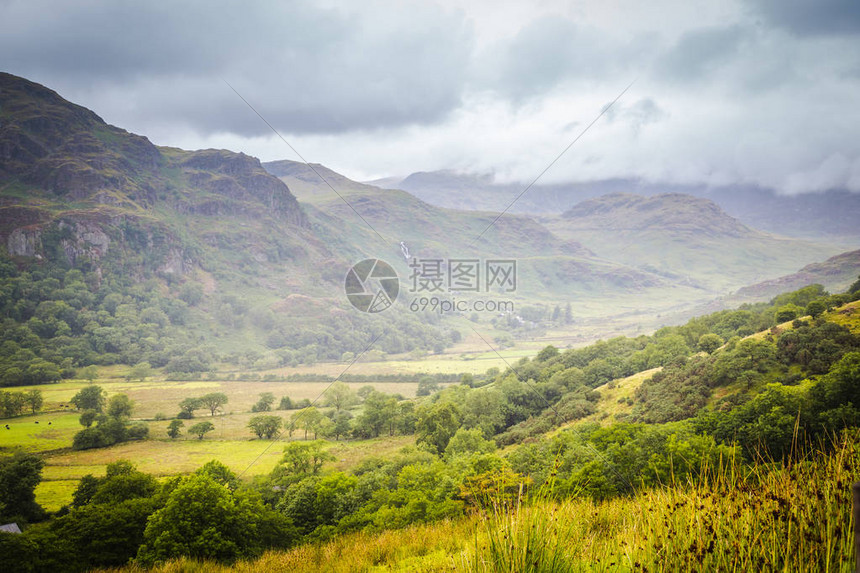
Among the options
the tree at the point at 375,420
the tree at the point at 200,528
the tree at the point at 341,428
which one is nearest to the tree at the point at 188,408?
the tree at the point at 341,428

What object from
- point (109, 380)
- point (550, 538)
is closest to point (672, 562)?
point (550, 538)

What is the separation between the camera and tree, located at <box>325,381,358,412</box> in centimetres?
10172

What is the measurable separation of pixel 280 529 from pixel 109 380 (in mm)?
147651

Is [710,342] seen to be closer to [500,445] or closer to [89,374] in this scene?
[500,445]

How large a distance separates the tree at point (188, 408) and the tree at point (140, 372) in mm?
57638

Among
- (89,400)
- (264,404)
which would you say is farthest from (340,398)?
(89,400)

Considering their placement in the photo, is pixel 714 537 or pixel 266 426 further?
pixel 266 426

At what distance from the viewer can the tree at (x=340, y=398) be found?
10172 cm

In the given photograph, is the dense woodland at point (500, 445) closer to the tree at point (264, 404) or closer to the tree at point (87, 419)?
the tree at point (87, 419)

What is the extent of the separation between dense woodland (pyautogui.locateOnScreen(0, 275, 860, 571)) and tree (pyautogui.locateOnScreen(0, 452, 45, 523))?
0.63 feet

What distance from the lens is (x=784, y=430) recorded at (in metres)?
25.3

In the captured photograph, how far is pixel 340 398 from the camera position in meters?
104

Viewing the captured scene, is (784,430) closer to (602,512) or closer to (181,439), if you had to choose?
(602,512)

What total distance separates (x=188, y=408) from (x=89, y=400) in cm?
2217
